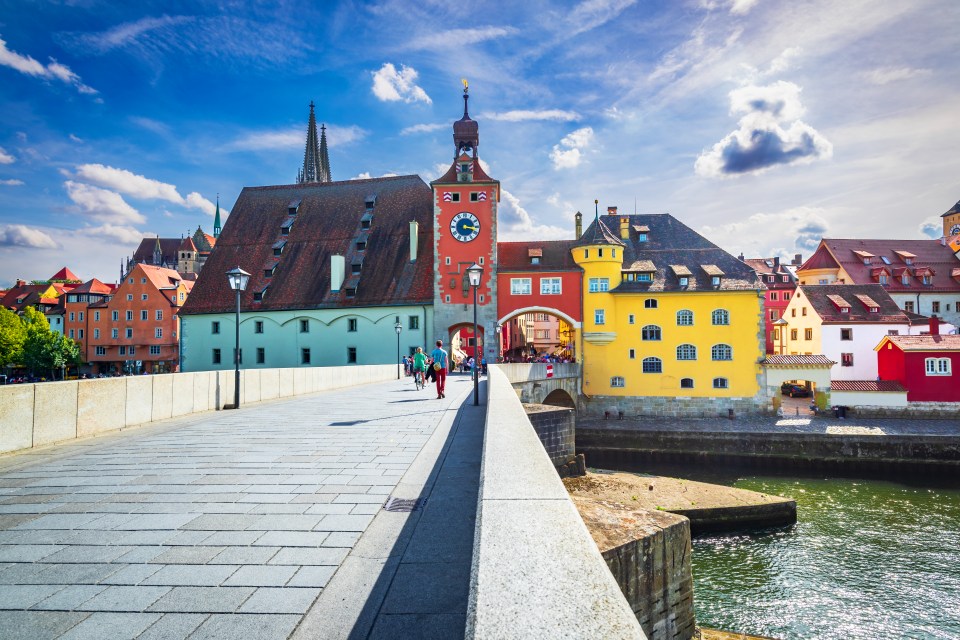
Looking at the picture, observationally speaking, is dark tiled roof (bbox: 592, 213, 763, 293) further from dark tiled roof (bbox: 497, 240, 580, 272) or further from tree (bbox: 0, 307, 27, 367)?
tree (bbox: 0, 307, 27, 367)

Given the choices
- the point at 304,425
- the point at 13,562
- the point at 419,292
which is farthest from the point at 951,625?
the point at 419,292

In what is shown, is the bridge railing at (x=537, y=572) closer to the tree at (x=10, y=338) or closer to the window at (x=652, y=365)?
the window at (x=652, y=365)

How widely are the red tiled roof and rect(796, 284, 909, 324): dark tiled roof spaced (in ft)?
27.9

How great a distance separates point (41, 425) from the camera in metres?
7.55

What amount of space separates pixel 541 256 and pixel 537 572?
37.2 meters

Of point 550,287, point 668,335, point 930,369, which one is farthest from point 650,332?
point 930,369

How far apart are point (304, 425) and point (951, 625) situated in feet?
51.0

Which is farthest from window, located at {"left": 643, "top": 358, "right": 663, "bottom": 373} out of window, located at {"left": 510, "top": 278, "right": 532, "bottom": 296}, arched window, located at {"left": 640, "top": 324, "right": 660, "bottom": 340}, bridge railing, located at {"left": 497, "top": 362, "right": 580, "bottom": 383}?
window, located at {"left": 510, "top": 278, "right": 532, "bottom": 296}

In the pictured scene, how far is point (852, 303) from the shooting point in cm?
4416

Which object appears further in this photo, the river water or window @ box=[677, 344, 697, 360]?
window @ box=[677, 344, 697, 360]

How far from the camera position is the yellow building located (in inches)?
1478

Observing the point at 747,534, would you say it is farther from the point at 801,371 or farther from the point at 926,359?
the point at 926,359

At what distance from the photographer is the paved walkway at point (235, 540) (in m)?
2.82

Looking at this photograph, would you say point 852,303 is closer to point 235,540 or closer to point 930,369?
point 930,369
